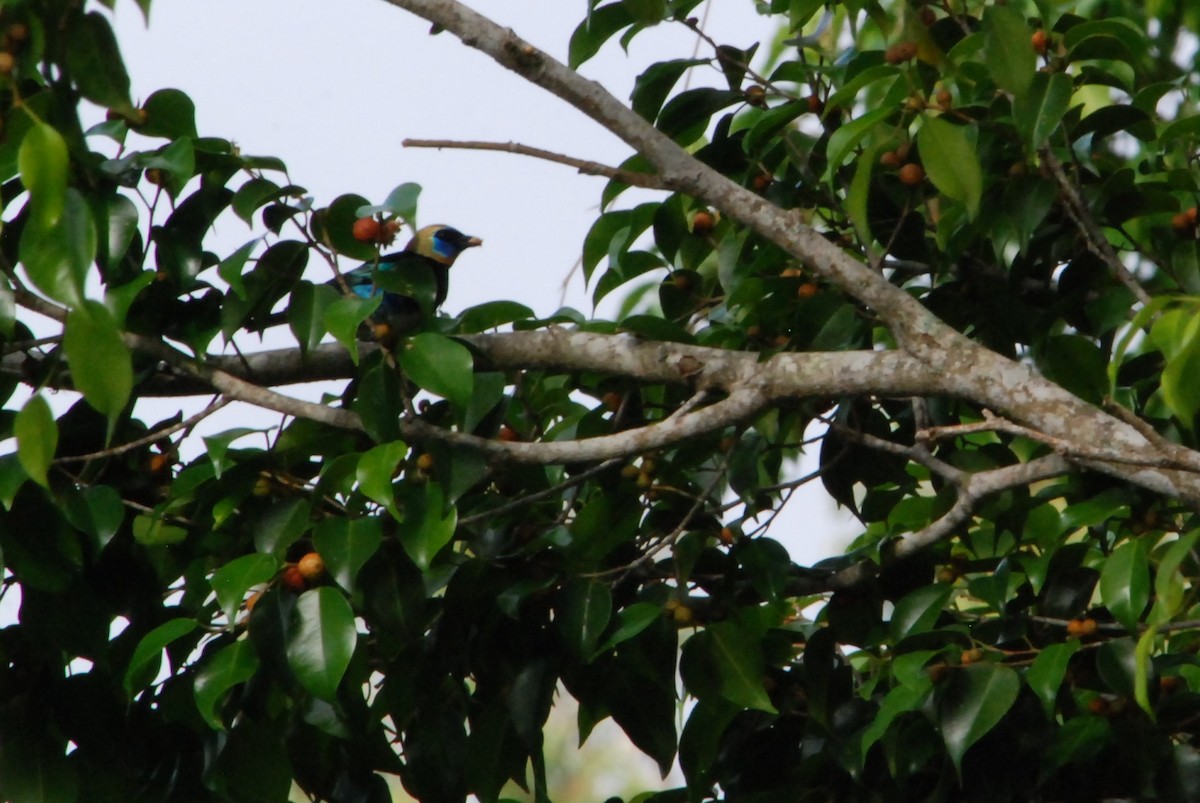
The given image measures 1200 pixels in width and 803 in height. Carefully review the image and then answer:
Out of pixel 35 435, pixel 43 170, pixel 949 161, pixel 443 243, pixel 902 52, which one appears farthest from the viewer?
pixel 443 243

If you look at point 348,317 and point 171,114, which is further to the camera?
point 171,114

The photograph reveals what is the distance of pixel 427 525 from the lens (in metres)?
1.74

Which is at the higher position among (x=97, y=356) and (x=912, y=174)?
(x=912, y=174)

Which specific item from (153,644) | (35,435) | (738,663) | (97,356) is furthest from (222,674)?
(738,663)

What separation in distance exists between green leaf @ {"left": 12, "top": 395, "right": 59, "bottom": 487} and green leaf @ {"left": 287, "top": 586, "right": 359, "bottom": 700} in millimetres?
386

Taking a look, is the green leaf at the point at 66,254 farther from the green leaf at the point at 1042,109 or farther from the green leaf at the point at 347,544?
the green leaf at the point at 1042,109

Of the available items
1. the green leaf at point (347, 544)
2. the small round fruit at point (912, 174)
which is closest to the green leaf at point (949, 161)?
the small round fruit at point (912, 174)

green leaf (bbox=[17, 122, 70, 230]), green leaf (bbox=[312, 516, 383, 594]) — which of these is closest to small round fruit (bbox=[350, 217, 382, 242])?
green leaf (bbox=[312, 516, 383, 594])

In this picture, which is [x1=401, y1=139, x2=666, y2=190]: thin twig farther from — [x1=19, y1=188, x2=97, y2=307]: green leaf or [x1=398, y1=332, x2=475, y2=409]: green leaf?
[x1=19, y1=188, x2=97, y2=307]: green leaf

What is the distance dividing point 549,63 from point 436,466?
1.81ft

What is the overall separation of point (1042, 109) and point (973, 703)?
31.4 inches

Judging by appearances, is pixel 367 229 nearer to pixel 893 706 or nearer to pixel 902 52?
pixel 902 52

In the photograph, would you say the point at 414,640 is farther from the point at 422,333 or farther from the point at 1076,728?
Result: the point at 1076,728

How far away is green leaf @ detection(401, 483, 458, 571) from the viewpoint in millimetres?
1714
